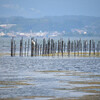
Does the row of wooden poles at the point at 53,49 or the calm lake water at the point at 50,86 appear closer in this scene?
the calm lake water at the point at 50,86

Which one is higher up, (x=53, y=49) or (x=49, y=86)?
(x=53, y=49)

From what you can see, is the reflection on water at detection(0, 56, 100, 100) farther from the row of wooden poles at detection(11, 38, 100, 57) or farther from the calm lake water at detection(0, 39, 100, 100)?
the row of wooden poles at detection(11, 38, 100, 57)

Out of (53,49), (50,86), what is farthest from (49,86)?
(53,49)

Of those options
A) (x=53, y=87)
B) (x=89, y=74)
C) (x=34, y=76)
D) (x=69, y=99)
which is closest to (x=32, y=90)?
(x=53, y=87)

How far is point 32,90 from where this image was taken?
25.6 m

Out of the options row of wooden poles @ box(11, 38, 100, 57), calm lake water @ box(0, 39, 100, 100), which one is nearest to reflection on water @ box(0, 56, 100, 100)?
calm lake water @ box(0, 39, 100, 100)

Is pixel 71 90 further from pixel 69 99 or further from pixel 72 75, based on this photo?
pixel 72 75

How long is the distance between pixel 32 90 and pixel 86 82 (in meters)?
5.12

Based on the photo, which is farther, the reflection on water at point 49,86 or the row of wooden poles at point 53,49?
the row of wooden poles at point 53,49

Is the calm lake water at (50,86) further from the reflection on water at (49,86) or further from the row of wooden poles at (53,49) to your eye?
the row of wooden poles at (53,49)

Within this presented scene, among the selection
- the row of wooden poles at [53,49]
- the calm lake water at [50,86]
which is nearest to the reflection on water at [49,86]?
the calm lake water at [50,86]

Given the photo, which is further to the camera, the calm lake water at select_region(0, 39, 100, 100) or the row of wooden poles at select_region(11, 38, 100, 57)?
the row of wooden poles at select_region(11, 38, 100, 57)

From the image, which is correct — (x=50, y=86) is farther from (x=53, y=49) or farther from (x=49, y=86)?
(x=53, y=49)

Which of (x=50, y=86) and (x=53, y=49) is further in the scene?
(x=53, y=49)
